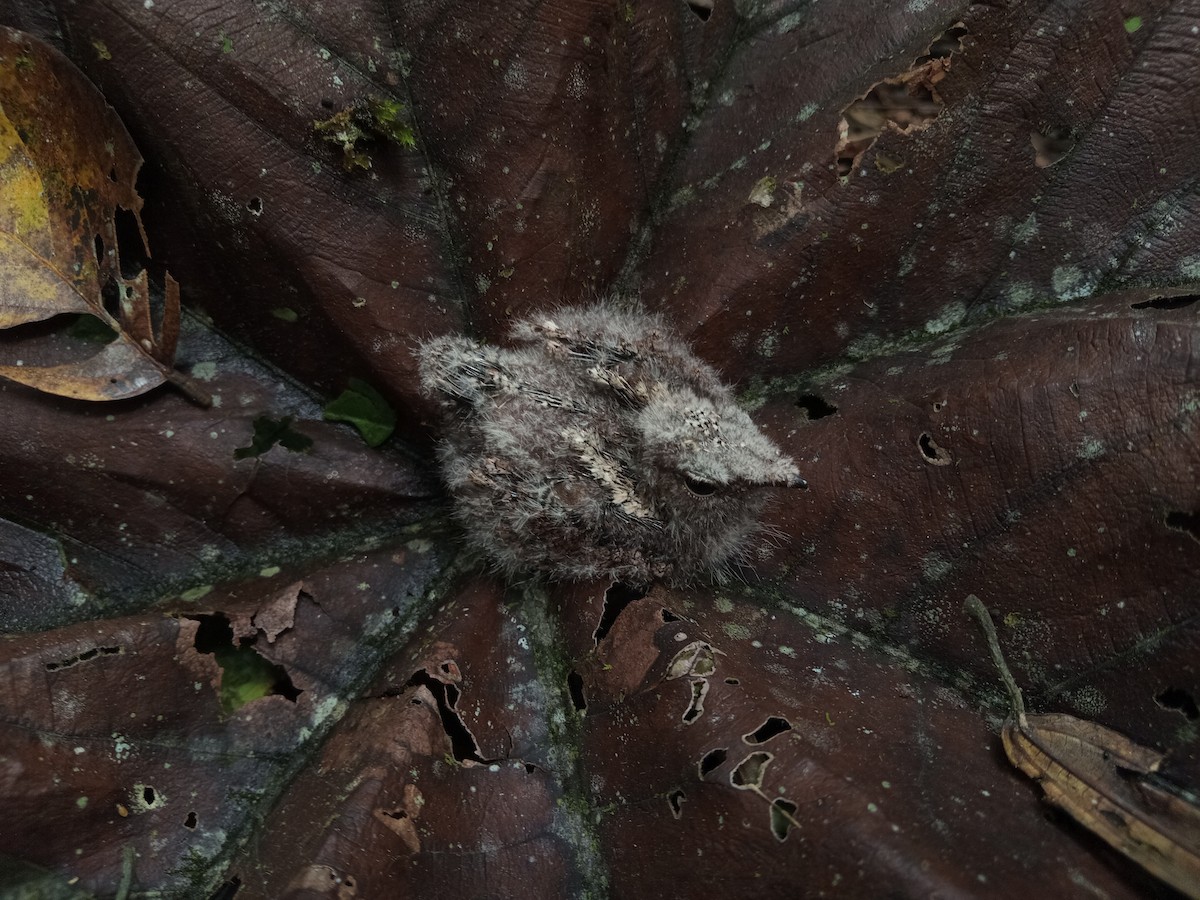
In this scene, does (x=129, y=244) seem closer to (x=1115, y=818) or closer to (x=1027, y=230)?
(x=1027, y=230)

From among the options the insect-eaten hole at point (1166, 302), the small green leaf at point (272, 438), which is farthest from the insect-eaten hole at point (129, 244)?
the insect-eaten hole at point (1166, 302)

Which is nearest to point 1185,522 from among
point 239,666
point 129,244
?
point 239,666

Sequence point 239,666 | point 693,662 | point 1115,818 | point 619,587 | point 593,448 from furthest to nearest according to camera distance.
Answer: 1. point 593,448
2. point 619,587
3. point 239,666
4. point 693,662
5. point 1115,818

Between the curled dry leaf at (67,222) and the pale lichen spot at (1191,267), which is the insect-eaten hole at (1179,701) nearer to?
the pale lichen spot at (1191,267)

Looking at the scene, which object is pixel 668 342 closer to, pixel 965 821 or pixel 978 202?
pixel 978 202

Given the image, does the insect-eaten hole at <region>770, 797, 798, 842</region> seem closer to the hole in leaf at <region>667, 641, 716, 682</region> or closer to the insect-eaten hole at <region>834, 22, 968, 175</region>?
the hole in leaf at <region>667, 641, 716, 682</region>

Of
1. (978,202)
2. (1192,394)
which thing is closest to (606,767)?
(1192,394)

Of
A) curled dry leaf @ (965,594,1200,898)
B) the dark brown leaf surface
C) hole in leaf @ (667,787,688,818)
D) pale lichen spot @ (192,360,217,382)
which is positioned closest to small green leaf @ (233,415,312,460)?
the dark brown leaf surface
